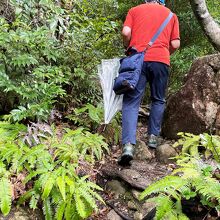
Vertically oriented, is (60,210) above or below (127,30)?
below

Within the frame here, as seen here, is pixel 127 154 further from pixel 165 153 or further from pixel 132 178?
pixel 165 153

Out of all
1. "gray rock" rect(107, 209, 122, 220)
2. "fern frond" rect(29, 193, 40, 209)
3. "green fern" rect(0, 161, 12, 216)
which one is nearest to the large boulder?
"gray rock" rect(107, 209, 122, 220)

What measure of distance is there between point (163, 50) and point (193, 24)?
3.38 meters

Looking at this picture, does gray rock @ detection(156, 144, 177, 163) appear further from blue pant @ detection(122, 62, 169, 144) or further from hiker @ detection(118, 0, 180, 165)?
blue pant @ detection(122, 62, 169, 144)

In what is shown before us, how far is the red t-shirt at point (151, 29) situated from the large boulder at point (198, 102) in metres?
0.72

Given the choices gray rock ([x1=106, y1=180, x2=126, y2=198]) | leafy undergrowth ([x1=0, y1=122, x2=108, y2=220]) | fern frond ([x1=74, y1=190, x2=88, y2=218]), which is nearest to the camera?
fern frond ([x1=74, y1=190, x2=88, y2=218])

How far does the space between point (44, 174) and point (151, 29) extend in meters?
2.92

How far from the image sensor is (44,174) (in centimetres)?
332

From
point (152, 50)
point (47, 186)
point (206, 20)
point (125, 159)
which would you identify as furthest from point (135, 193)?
point (206, 20)

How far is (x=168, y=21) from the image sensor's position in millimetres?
5164

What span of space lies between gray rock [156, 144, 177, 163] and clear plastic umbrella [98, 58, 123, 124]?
3.07 feet

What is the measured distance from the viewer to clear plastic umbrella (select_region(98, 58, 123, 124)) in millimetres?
5215

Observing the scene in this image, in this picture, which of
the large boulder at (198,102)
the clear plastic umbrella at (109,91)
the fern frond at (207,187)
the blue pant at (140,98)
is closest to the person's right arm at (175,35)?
the blue pant at (140,98)

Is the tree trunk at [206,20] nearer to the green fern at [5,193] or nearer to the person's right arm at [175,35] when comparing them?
the person's right arm at [175,35]
